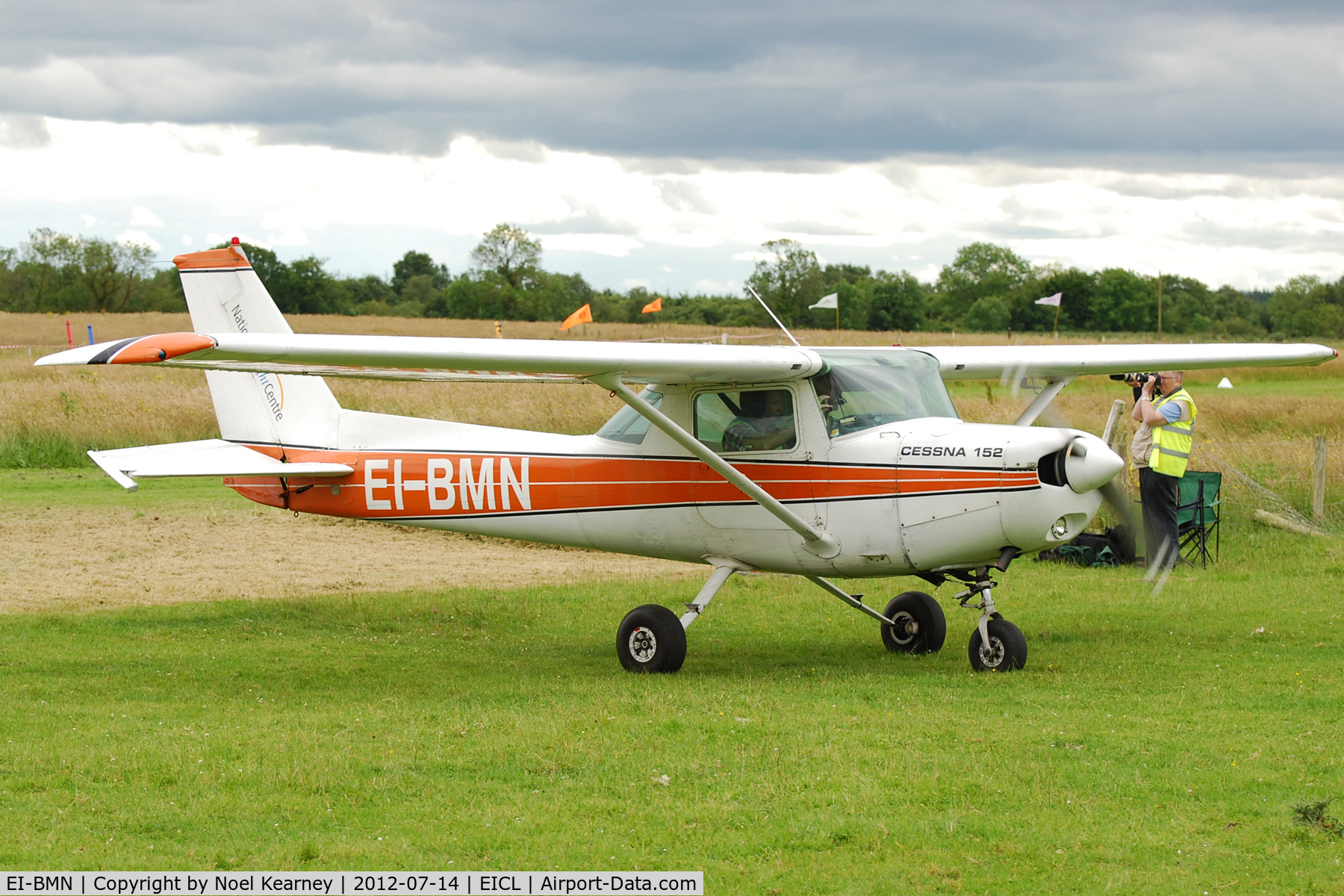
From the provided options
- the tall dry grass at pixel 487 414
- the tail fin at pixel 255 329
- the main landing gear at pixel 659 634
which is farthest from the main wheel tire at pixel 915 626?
the tall dry grass at pixel 487 414

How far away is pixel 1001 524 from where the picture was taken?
860cm

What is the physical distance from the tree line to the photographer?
1915 inches

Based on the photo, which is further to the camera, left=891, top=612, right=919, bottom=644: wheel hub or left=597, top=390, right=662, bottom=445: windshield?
left=891, top=612, right=919, bottom=644: wheel hub

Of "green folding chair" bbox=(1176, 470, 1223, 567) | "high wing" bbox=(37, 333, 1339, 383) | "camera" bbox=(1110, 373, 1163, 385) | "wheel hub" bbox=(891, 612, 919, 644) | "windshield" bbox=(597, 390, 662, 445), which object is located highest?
"high wing" bbox=(37, 333, 1339, 383)

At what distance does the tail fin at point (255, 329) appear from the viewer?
37.0 feet

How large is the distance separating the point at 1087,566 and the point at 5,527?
13.7 m

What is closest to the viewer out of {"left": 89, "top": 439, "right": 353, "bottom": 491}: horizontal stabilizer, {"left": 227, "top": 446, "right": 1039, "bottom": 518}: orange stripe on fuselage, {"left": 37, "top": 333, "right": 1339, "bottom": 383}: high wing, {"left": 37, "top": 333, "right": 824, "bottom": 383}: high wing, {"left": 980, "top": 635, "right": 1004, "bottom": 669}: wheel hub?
{"left": 37, "top": 333, "right": 824, "bottom": 383}: high wing

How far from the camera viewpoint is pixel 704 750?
6.93 meters

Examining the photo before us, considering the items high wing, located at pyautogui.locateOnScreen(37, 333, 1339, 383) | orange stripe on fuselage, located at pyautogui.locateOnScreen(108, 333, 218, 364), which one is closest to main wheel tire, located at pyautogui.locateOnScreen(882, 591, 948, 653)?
high wing, located at pyautogui.locateOnScreen(37, 333, 1339, 383)

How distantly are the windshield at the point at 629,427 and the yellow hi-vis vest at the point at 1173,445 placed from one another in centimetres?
631

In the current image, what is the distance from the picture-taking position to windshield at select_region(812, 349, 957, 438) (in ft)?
30.5

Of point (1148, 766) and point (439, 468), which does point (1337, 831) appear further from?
point (439, 468)

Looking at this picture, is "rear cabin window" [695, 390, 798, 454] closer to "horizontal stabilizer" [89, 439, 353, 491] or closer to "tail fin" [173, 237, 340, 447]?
"horizontal stabilizer" [89, 439, 353, 491]

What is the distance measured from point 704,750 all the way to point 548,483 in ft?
12.9
